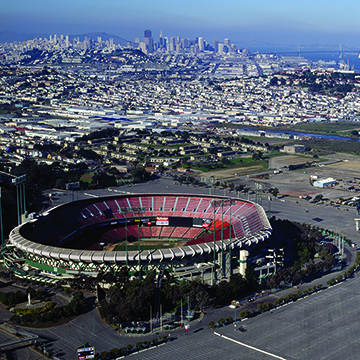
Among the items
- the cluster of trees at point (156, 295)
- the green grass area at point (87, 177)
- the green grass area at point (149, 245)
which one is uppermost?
the cluster of trees at point (156, 295)

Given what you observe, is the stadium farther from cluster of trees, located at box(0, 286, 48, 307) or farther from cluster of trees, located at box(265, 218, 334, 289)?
cluster of trees, located at box(0, 286, 48, 307)

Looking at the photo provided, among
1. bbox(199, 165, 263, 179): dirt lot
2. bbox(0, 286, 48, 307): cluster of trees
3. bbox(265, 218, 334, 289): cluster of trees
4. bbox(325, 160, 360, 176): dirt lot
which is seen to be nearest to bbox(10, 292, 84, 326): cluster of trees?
bbox(0, 286, 48, 307): cluster of trees

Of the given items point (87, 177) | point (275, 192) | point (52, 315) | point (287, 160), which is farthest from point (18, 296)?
point (287, 160)

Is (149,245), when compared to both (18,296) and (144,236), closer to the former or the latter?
(144,236)

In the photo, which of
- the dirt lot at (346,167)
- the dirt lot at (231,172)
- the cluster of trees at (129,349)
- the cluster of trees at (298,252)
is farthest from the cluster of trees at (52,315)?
the dirt lot at (346,167)

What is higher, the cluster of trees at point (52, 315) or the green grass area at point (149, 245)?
the cluster of trees at point (52, 315)

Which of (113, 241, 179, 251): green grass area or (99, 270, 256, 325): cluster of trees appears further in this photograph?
(113, 241, 179, 251): green grass area

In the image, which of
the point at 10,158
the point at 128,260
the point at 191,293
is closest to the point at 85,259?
the point at 128,260

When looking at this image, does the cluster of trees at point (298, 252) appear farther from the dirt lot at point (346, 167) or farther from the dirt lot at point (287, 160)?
the dirt lot at point (287, 160)
